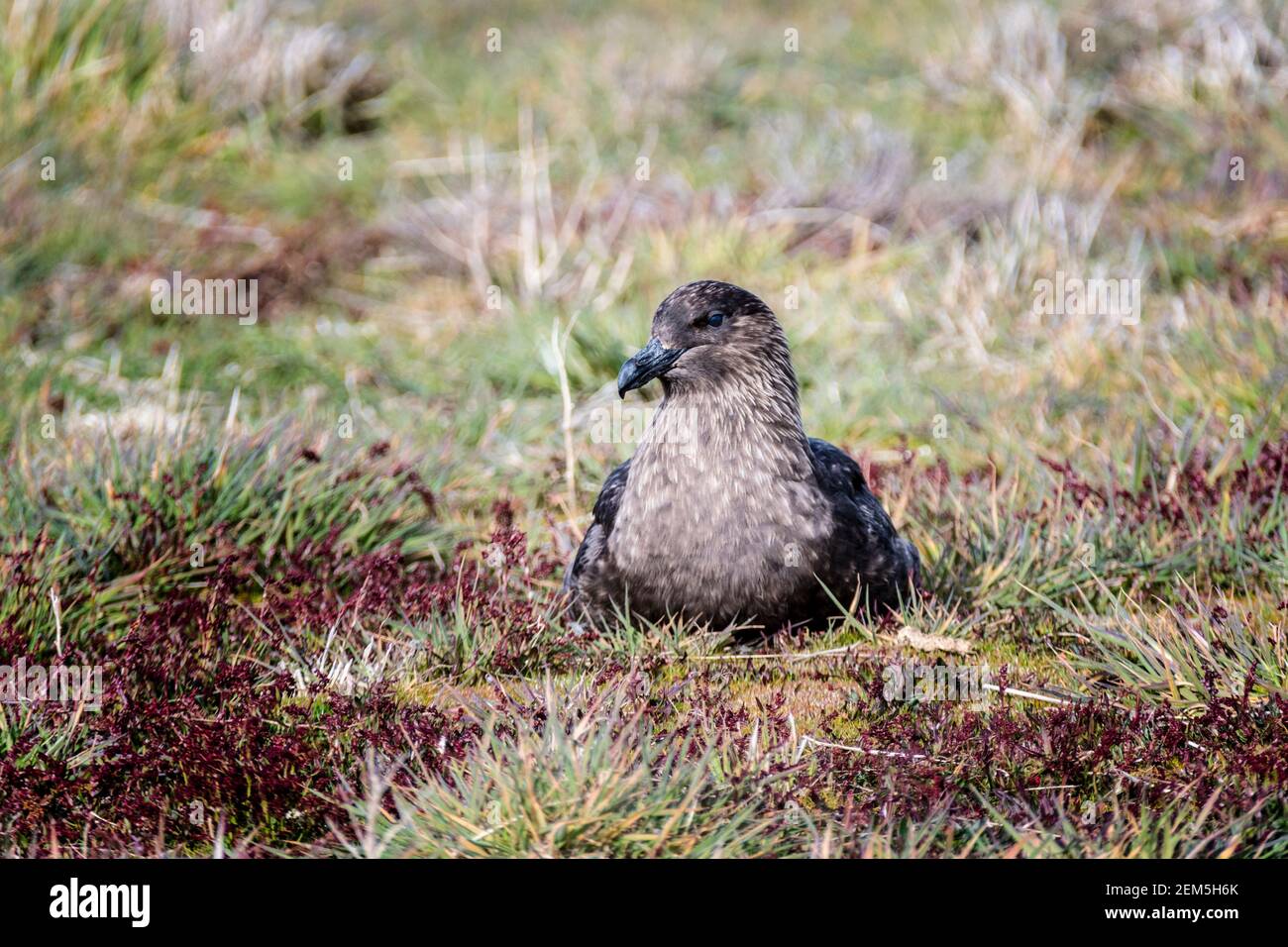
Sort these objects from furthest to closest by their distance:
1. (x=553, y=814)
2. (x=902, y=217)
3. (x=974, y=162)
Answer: (x=974, y=162) < (x=902, y=217) < (x=553, y=814)

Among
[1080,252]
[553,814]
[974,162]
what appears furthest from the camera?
[974,162]

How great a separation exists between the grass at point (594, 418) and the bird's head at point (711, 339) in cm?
65

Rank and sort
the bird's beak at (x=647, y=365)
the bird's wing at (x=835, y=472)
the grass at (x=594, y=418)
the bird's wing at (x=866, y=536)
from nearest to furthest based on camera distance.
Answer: the grass at (x=594, y=418) → the bird's beak at (x=647, y=365) → the bird's wing at (x=866, y=536) → the bird's wing at (x=835, y=472)

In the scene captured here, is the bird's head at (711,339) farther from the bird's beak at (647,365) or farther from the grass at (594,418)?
the grass at (594,418)

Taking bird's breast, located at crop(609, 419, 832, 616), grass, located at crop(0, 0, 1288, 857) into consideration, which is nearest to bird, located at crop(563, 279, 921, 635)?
bird's breast, located at crop(609, 419, 832, 616)

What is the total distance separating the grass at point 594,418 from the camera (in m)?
4.05

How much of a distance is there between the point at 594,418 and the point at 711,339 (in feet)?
6.73

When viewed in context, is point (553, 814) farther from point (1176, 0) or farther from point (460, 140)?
point (1176, 0)

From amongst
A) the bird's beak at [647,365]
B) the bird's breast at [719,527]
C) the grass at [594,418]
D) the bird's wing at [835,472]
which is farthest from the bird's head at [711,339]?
the grass at [594,418]

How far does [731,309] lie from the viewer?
530 cm

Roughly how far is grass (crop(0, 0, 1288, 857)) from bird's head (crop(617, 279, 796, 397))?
2.15ft

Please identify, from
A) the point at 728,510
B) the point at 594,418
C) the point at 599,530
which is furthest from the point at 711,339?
the point at 594,418

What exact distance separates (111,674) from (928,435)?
3952mm

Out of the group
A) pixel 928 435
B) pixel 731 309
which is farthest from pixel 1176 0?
pixel 731 309
